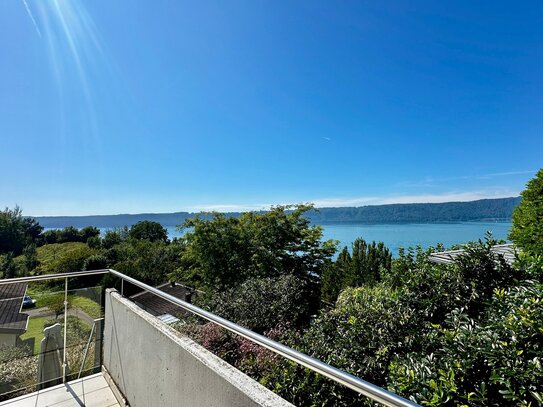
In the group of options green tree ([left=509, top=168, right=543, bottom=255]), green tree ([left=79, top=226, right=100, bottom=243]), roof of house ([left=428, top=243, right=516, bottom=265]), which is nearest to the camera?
roof of house ([left=428, top=243, right=516, bottom=265])

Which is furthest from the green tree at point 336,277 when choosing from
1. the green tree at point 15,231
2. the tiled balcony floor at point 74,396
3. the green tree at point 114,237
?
the green tree at point 15,231

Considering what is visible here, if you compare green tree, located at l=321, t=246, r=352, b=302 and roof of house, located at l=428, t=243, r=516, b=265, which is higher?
roof of house, located at l=428, t=243, r=516, b=265

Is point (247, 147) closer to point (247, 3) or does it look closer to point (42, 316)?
point (247, 3)

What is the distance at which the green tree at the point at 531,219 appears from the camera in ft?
15.0

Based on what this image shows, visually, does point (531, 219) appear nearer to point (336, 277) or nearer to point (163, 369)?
point (163, 369)

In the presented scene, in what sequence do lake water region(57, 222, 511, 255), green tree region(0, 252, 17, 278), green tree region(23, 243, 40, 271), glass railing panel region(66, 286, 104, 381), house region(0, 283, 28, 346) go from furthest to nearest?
green tree region(23, 243, 40, 271)
green tree region(0, 252, 17, 278)
lake water region(57, 222, 511, 255)
glass railing panel region(66, 286, 104, 381)
house region(0, 283, 28, 346)

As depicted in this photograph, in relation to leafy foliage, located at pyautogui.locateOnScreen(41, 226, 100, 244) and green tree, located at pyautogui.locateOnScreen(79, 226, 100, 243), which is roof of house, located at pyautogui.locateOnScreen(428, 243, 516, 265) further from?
green tree, located at pyautogui.locateOnScreen(79, 226, 100, 243)

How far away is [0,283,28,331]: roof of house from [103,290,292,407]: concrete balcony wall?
2.62 ft

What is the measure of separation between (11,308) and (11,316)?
78 mm

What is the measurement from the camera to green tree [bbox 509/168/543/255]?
456 centimetres

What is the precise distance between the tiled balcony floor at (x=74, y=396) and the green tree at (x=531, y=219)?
6035 millimetres

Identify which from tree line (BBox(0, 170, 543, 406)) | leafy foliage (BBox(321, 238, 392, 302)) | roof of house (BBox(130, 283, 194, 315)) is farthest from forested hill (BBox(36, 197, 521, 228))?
tree line (BBox(0, 170, 543, 406))

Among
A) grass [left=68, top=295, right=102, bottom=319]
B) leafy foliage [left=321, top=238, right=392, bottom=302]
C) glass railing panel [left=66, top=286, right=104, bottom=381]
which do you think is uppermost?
grass [left=68, top=295, right=102, bottom=319]

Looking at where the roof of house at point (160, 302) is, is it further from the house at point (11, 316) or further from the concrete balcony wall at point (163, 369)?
the house at point (11, 316)
